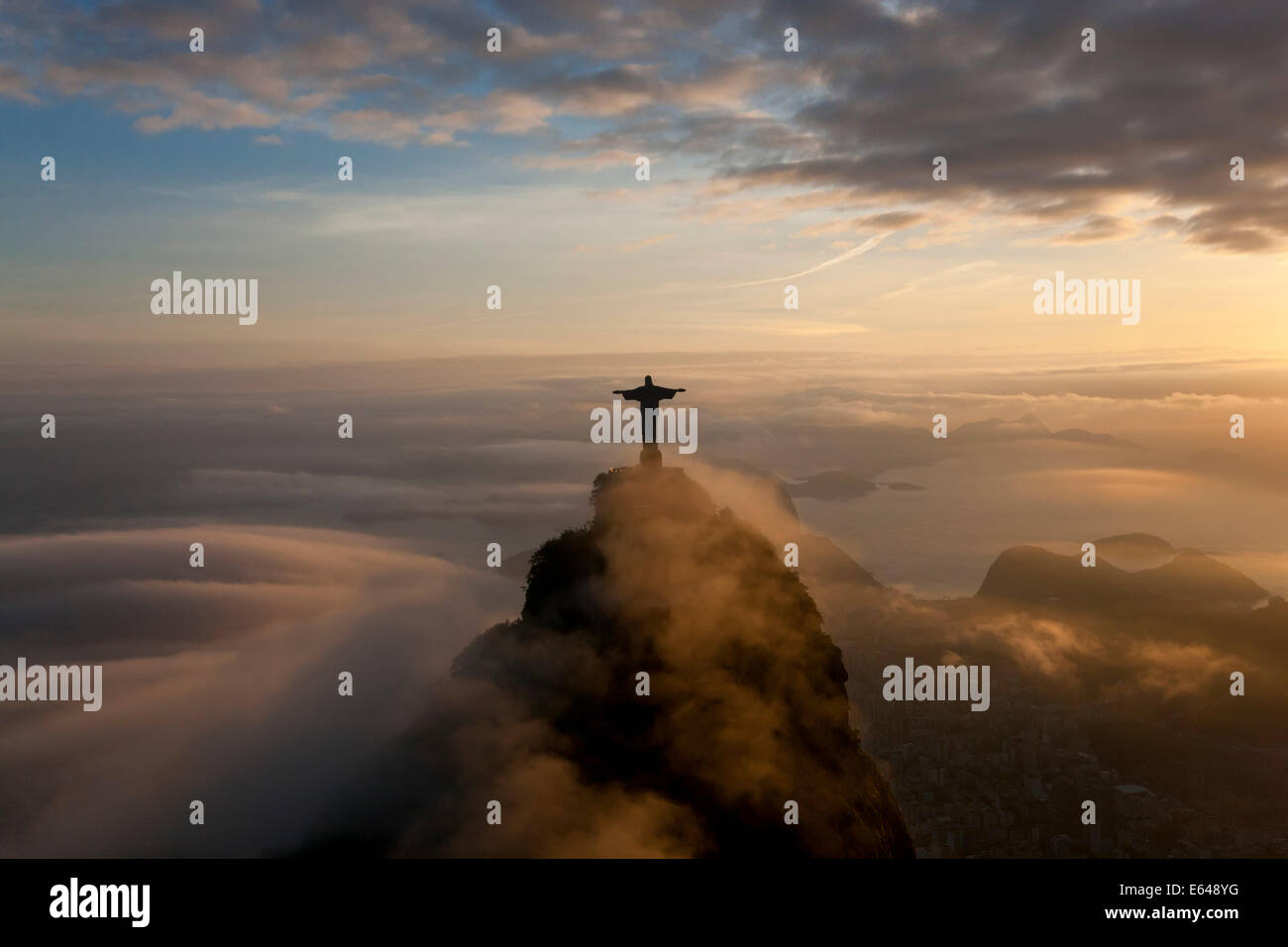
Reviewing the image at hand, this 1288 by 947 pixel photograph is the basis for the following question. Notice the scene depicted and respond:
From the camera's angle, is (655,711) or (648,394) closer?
(655,711)

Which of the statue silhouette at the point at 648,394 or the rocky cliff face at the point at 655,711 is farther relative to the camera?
the statue silhouette at the point at 648,394

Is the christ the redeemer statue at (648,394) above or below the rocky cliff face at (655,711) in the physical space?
above

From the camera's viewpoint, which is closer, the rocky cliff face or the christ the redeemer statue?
the rocky cliff face

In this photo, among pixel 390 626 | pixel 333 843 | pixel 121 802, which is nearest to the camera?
pixel 333 843

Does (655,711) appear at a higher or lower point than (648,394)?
lower

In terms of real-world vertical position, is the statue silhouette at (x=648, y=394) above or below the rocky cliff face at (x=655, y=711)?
above

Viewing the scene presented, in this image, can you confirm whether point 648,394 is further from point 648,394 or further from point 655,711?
point 655,711

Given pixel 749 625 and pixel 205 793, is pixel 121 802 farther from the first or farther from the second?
pixel 749 625

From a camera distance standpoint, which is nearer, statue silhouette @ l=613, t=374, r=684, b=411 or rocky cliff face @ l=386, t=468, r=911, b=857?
rocky cliff face @ l=386, t=468, r=911, b=857

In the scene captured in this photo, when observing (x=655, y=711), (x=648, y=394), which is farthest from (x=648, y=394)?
(x=655, y=711)

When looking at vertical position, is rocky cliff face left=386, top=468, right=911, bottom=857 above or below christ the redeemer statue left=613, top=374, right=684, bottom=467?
below
